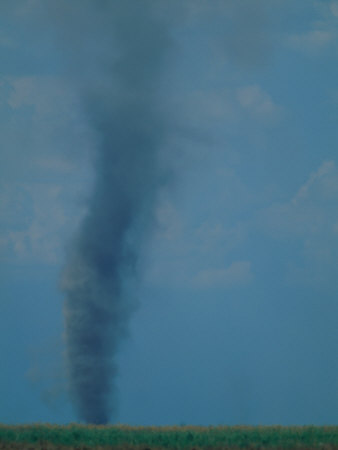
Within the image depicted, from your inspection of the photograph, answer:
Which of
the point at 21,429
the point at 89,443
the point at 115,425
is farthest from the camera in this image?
the point at 115,425

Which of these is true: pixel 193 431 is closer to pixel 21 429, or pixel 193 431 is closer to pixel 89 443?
pixel 89 443

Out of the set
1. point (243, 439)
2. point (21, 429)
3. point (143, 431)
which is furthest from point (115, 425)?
point (243, 439)

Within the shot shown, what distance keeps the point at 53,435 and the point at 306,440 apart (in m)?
7.63

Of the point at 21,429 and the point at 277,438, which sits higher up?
the point at 21,429

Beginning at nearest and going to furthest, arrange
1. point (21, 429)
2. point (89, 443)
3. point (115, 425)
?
point (89, 443) → point (21, 429) → point (115, 425)

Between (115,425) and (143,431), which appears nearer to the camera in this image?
(143,431)

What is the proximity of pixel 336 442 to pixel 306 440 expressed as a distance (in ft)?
3.28

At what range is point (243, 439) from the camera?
1998cm

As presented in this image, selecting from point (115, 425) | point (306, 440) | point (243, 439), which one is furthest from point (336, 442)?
point (115, 425)

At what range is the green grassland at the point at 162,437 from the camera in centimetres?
1852

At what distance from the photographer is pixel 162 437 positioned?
20.0 metres

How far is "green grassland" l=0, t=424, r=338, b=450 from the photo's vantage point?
18516mm

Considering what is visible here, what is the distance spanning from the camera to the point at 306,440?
64.7ft

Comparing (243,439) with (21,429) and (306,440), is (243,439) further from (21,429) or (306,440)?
(21,429)
